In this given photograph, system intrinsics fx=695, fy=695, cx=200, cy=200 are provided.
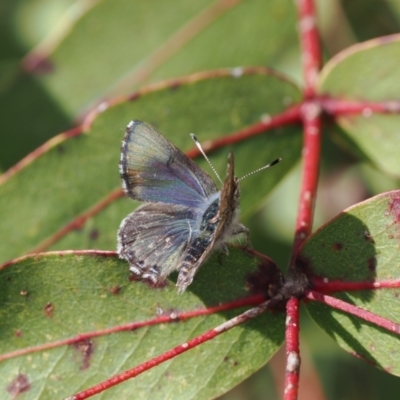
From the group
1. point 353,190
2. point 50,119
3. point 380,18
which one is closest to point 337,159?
point 353,190

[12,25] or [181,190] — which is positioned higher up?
[12,25]

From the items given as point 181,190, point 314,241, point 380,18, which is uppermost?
point 181,190

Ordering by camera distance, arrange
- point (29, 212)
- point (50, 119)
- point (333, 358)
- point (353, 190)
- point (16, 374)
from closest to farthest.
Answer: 1. point (16, 374)
2. point (29, 212)
3. point (50, 119)
4. point (333, 358)
5. point (353, 190)

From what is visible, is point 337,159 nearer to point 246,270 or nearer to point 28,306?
point 246,270

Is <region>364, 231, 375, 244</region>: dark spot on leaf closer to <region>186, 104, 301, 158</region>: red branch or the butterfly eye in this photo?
the butterfly eye

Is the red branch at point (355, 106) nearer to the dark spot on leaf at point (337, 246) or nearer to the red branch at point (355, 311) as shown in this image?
the dark spot on leaf at point (337, 246)

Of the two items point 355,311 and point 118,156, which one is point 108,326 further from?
point 118,156
